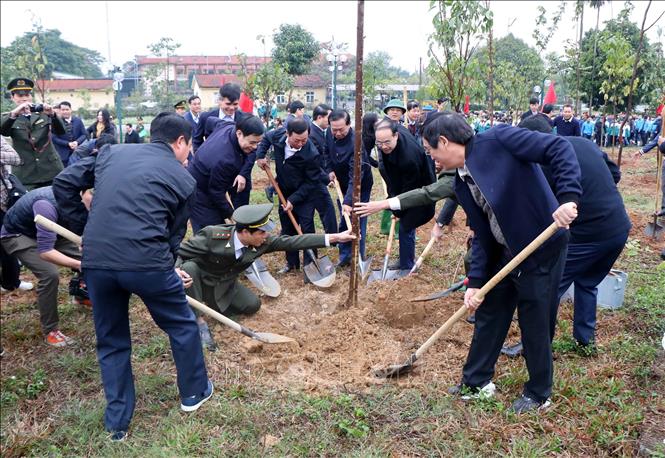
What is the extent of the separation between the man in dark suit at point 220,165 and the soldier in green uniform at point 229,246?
837 millimetres

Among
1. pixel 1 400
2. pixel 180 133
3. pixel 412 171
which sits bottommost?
pixel 1 400

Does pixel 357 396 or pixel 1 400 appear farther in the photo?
pixel 1 400

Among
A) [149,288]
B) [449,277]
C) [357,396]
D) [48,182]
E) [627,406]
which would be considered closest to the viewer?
[149,288]

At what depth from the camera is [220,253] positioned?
4180 mm

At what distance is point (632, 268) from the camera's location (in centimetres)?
563

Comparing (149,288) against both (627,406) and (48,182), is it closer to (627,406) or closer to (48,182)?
(627,406)

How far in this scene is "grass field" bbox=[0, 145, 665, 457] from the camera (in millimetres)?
2893

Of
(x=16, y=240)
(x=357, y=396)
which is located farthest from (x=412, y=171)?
(x=16, y=240)

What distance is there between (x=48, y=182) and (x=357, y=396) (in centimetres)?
484

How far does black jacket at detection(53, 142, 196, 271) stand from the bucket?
3.30m

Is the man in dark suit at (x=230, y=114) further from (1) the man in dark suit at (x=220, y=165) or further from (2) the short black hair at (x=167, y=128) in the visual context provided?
(2) the short black hair at (x=167, y=128)

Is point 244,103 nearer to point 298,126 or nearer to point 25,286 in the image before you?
point 298,126

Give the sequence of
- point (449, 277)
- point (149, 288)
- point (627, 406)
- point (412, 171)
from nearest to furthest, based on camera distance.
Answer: point (149, 288) → point (627, 406) → point (412, 171) → point (449, 277)

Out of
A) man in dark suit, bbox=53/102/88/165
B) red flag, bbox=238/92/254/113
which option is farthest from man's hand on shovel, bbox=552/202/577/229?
man in dark suit, bbox=53/102/88/165
